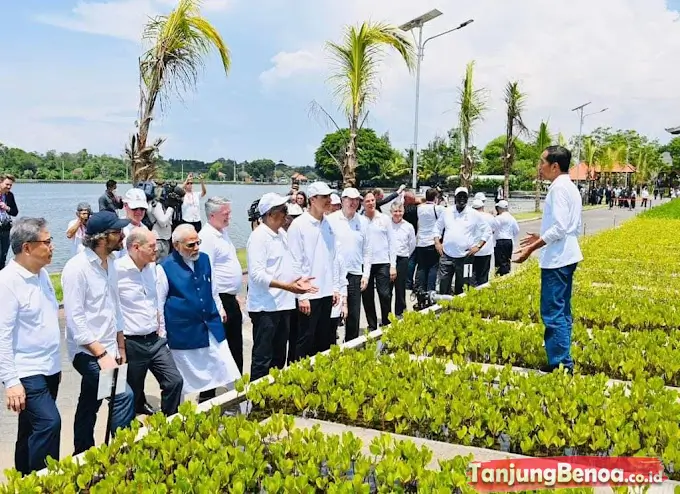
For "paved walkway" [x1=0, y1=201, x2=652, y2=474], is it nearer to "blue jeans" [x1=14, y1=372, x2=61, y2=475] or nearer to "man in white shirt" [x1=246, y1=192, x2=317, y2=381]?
A: "blue jeans" [x1=14, y1=372, x2=61, y2=475]

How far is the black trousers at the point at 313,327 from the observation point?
6.61 metres

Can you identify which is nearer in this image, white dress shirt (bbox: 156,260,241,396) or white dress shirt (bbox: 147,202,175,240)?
white dress shirt (bbox: 156,260,241,396)

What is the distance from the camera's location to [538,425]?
4398 mm

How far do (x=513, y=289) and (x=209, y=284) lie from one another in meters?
5.58

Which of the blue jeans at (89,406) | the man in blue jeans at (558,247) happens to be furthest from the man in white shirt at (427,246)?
the blue jeans at (89,406)

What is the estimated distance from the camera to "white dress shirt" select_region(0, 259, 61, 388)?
3.87m

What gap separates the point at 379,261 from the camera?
8719mm

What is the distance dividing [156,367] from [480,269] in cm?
732

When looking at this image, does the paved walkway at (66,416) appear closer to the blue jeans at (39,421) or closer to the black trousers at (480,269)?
the blue jeans at (39,421)

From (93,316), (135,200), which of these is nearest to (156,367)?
(93,316)

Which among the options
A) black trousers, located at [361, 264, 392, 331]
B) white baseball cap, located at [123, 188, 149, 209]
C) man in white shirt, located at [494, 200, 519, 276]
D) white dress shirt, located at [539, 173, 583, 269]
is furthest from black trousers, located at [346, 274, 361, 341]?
man in white shirt, located at [494, 200, 519, 276]

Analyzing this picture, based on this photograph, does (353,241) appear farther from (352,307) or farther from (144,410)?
(144,410)

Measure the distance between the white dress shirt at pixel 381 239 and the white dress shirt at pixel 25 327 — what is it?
196 inches

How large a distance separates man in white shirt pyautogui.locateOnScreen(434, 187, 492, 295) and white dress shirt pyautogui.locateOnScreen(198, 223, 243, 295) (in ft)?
15.8
